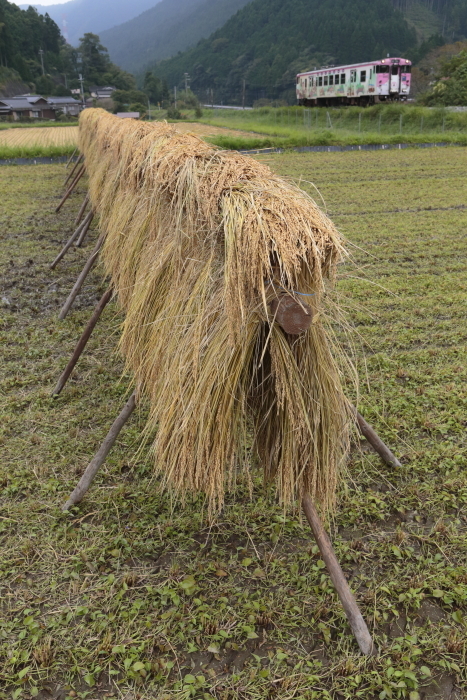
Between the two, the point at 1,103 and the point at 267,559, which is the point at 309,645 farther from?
the point at 1,103

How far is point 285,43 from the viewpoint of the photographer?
7850 cm

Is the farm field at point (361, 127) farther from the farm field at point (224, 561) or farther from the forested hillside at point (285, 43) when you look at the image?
the forested hillside at point (285, 43)

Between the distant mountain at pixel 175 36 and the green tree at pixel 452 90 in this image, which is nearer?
the green tree at pixel 452 90

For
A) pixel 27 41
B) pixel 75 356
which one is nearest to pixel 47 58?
pixel 27 41

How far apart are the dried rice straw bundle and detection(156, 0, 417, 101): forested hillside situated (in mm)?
74198

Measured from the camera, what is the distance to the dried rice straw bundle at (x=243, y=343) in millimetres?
1949

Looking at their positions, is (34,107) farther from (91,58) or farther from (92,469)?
(92,469)

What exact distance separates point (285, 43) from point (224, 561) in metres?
87.9

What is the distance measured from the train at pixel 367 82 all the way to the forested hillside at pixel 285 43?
43092 mm

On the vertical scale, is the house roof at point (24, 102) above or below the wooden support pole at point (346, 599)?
above

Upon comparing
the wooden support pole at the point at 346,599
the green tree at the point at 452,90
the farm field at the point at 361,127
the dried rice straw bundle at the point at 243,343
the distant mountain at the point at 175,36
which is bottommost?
the wooden support pole at the point at 346,599

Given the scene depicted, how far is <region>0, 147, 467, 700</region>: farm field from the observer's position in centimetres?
212

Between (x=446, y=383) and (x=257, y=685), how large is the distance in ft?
9.00

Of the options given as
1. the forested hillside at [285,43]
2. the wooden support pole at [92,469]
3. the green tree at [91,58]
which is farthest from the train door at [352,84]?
the green tree at [91,58]
